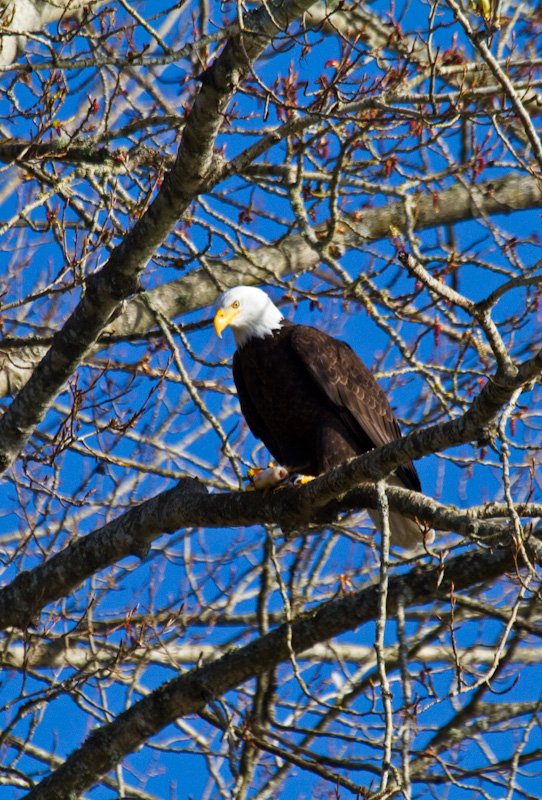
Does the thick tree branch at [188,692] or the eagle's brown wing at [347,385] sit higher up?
the eagle's brown wing at [347,385]

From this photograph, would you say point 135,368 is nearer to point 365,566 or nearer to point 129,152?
point 129,152

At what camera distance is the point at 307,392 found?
13.9ft

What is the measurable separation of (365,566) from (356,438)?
2.45 meters

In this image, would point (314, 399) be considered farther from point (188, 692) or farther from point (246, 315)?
point (188, 692)

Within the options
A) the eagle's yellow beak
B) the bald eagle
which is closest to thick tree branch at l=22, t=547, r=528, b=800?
the bald eagle

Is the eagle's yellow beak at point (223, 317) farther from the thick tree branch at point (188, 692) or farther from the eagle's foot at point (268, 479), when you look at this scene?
the thick tree branch at point (188, 692)

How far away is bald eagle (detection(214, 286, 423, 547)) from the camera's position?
13.7ft

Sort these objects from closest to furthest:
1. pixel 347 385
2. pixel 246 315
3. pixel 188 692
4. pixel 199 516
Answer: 1. pixel 199 516
2. pixel 188 692
3. pixel 347 385
4. pixel 246 315

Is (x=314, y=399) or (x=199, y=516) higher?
(x=314, y=399)

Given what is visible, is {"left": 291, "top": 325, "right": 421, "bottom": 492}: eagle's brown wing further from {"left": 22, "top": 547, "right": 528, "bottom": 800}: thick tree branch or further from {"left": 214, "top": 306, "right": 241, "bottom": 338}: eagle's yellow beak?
{"left": 22, "top": 547, "right": 528, "bottom": 800}: thick tree branch

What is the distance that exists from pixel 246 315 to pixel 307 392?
497 mm

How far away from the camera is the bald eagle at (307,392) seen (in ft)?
13.7

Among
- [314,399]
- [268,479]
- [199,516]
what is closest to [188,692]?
[199,516]

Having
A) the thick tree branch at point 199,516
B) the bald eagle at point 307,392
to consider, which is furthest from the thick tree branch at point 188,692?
the bald eagle at point 307,392
